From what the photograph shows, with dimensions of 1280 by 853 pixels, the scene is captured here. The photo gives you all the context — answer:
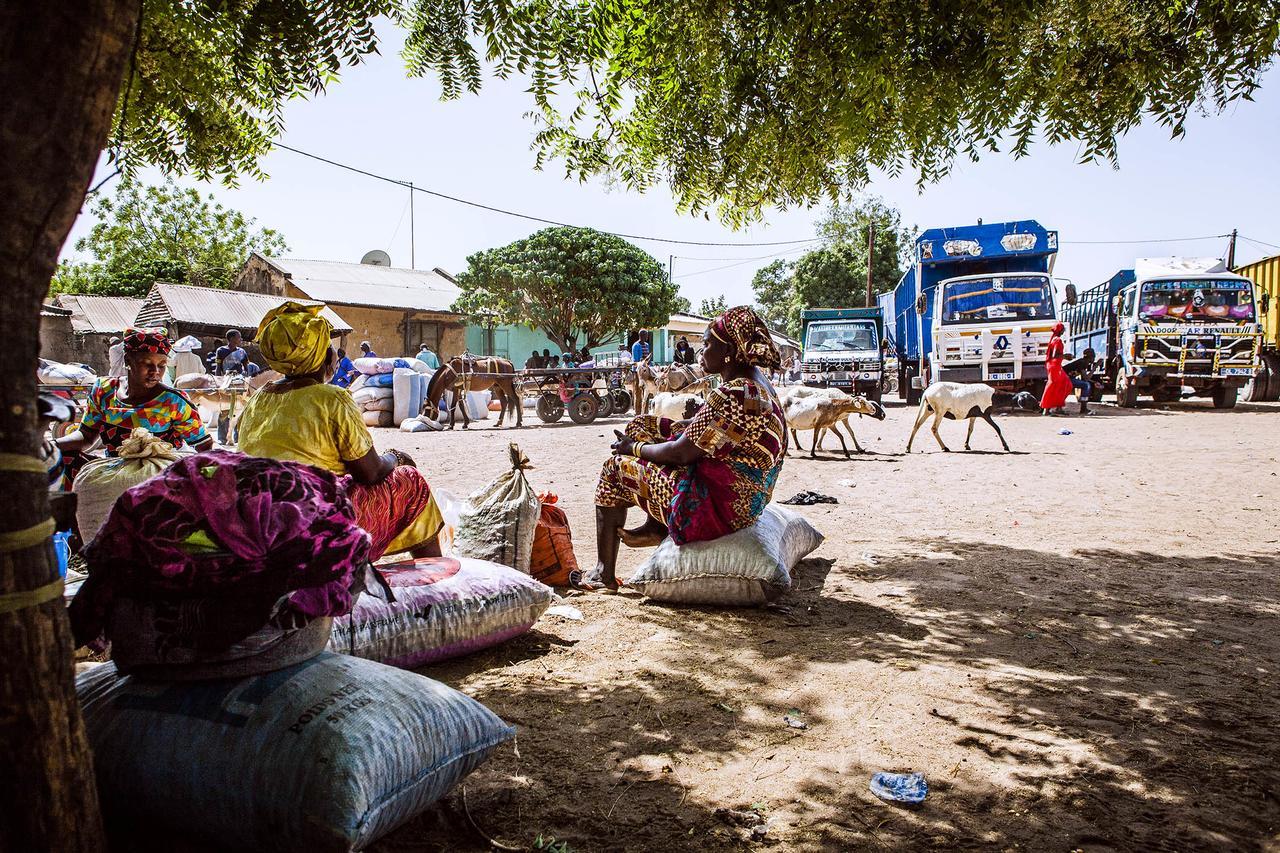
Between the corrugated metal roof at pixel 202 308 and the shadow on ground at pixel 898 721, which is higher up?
the corrugated metal roof at pixel 202 308

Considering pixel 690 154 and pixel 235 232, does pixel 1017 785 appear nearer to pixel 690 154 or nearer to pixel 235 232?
pixel 690 154

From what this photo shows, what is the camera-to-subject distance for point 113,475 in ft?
12.6

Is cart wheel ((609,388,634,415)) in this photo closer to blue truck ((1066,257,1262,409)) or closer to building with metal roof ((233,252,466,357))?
blue truck ((1066,257,1262,409))

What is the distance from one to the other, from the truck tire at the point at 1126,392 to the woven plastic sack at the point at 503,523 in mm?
17306

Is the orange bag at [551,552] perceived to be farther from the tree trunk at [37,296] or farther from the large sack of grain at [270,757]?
the tree trunk at [37,296]

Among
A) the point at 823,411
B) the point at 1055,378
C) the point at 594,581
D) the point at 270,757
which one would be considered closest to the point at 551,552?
the point at 594,581

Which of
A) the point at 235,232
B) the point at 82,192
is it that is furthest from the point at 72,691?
the point at 235,232

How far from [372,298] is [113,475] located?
30.9 meters

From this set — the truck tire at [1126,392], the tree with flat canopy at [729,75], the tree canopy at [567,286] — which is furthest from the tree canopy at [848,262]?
the tree with flat canopy at [729,75]

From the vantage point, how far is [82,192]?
1.53 metres

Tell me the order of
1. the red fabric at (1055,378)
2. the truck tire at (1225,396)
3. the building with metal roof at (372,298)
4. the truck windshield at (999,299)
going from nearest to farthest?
the red fabric at (1055,378)
the truck windshield at (999,299)
the truck tire at (1225,396)
the building with metal roof at (372,298)

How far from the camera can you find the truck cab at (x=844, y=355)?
2050 cm

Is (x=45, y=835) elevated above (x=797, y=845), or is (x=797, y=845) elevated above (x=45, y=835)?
(x=45, y=835)

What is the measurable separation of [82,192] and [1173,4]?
4638 mm
